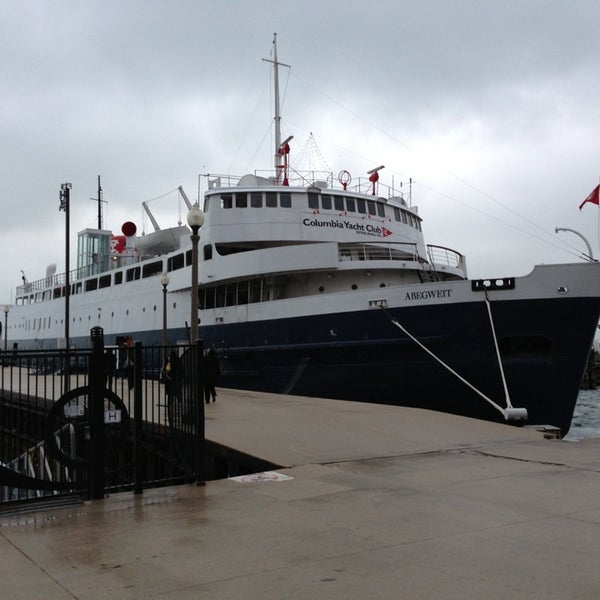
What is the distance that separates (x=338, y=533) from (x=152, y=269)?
910 inches

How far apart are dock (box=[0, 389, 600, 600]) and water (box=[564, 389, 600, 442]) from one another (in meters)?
12.9

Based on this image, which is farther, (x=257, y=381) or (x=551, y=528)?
(x=257, y=381)

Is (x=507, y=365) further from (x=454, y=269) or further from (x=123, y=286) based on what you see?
(x=123, y=286)

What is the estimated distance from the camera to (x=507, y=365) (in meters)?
15.6

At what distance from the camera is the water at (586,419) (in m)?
24.3

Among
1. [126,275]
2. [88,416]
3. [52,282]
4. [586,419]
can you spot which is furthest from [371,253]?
[52,282]

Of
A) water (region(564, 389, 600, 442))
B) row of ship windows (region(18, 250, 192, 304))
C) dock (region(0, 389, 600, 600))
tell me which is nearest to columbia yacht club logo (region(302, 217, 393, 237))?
row of ship windows (region(18, 250, 192, 304))

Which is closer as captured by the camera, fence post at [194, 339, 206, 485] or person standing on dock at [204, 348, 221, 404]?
fence post at [194, 339, 206, 485]

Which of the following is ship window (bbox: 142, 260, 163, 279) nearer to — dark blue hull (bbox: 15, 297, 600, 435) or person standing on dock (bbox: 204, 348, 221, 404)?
dark blue hull (bbox: 15, 297, 600, 435)

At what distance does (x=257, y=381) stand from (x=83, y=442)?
43.8ft

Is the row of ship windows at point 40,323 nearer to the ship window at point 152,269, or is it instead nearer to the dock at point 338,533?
the ship window at point 152,269

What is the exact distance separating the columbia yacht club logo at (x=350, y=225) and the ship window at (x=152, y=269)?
303 inches

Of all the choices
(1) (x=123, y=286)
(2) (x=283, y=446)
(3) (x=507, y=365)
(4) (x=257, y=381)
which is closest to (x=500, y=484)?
(2) (x=283, y=446)

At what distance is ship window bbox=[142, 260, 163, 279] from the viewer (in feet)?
86.1
